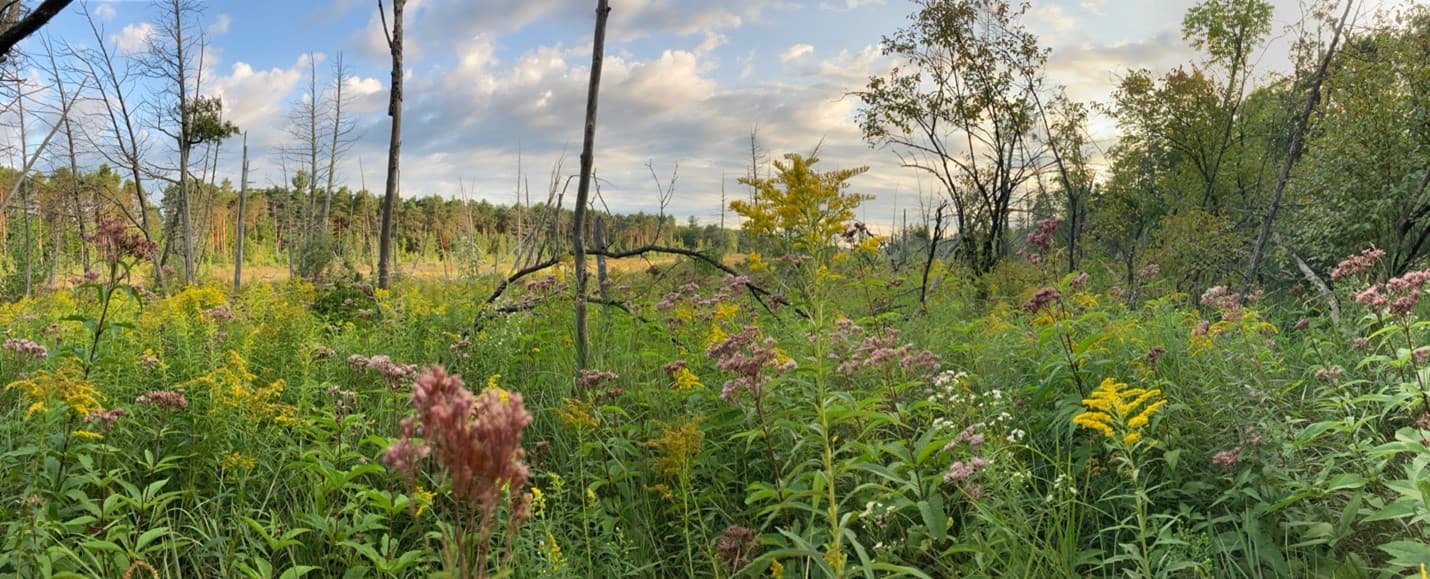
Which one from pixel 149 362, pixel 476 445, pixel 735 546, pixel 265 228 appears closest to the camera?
pixel 476 445

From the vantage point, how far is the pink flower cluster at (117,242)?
341 centimetres

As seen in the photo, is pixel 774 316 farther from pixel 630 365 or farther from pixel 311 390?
pixel 311 390

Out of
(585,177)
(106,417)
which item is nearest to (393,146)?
(585,177)

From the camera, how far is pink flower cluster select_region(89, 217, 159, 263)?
3410 millimetres

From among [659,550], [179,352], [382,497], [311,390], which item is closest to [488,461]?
[382,497]

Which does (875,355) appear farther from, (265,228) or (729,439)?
(265,228)

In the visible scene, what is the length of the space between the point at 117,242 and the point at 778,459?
3.28 meters

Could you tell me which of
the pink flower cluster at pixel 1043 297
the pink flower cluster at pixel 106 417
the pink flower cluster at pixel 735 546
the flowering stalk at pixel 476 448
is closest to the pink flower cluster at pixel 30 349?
the pink flower cluster at pixel 106 417

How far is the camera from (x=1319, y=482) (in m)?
2.40

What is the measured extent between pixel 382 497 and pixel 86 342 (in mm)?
3505

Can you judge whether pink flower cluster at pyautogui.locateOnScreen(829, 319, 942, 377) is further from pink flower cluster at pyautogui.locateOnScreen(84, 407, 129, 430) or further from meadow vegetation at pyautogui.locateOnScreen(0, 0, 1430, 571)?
pink flower cluster at pyautogui.locateOnScreen(84, 407, 129, 430)

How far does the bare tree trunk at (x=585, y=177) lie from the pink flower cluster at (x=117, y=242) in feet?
7.20

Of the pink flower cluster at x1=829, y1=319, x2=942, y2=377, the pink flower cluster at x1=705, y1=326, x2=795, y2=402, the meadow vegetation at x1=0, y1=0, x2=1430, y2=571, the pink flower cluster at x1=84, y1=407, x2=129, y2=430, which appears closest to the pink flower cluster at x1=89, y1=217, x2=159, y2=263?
the meadow vegetation at x1=0, y1=0, x2=1430, y2=571

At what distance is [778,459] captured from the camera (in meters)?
3.07
